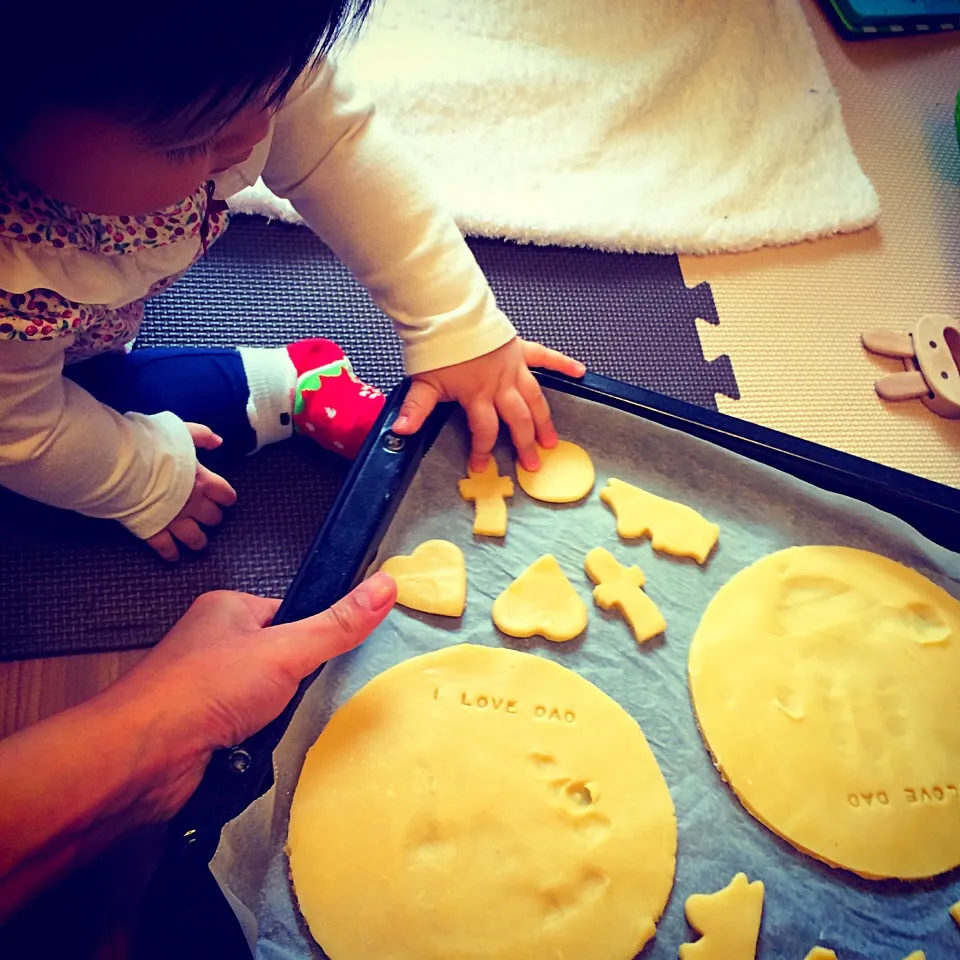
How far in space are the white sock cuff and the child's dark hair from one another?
0.37m

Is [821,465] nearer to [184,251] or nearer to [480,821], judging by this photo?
[480,821]

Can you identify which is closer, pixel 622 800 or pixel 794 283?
pixel 622 800

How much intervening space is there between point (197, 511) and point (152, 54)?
0.41 meters

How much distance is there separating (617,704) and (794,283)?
0.54 meters

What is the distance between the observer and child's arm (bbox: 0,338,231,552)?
0.47m

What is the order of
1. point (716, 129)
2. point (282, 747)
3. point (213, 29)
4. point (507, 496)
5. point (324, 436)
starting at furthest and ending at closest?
point (716, 129), point (324, 436), point (507, 496), point (282, 747), point (213, 29)

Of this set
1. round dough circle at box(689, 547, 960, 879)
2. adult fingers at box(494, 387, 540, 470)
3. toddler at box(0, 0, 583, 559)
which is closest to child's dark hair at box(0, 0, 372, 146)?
toddler at box(0, 0, 583, 559)

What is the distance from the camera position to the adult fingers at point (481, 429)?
56cm

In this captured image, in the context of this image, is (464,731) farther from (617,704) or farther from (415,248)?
(415,248)

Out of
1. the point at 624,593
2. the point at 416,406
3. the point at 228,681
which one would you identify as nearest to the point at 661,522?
the point at 624,593

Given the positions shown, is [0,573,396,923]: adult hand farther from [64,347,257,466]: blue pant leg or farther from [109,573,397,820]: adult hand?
[64,347,257,466]: blue pant leg

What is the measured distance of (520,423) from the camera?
0.56 meters

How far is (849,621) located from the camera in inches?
20.7

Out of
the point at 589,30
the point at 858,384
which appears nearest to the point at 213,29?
the point at 858,384
